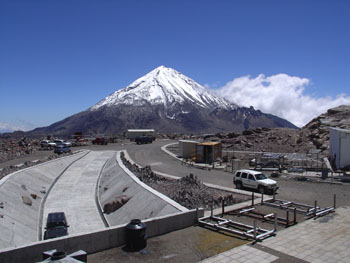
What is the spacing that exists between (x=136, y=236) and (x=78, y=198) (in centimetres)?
1836

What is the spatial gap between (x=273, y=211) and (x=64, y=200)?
56.7 feet

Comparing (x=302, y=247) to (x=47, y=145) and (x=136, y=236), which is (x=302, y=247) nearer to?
(x=136, y=236)

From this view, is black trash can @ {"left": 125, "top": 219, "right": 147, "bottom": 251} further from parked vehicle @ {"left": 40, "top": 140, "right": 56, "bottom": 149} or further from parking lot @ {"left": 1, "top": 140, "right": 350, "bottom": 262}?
parked vehicle @ {"left": 40, "top": 140, "right": 56, "bottom": 149}

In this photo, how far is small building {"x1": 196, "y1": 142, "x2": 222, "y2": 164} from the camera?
41278mm

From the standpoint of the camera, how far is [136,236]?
1093 centimetres

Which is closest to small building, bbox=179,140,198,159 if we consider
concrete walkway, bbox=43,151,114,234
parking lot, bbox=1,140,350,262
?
parking lot, bbox=1,140,350,262

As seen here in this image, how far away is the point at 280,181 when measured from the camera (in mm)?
27234

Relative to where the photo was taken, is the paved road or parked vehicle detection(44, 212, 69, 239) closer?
parked vehicle detection(44, 212, 69, 239)

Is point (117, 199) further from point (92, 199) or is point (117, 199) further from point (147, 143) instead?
point (147, 143)

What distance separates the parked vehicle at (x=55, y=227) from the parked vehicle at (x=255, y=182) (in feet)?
40.1

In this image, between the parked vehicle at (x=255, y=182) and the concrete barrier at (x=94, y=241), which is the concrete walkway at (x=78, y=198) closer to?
the concrete barrier at (x=94, y=241)

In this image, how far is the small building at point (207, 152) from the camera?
41278 mm

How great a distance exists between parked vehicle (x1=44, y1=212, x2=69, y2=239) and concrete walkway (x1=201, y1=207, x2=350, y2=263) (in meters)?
8.29

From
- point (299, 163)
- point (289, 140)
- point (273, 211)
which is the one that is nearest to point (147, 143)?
point (289, 140)
